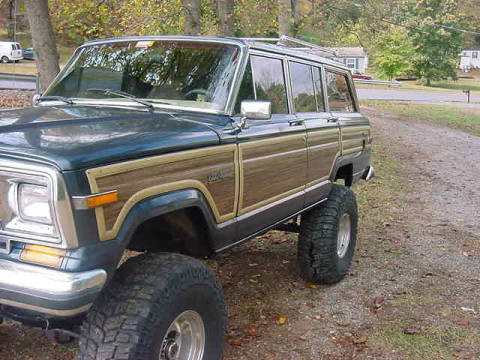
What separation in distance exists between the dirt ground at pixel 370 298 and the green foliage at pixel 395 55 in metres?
48.5

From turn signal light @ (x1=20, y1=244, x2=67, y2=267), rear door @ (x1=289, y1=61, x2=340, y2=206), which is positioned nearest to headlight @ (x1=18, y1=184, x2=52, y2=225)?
turn signal light @ (x1=20, y1=244, x2=67, y2=267)

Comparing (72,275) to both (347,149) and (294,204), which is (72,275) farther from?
(347,149)

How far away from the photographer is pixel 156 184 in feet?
8.84

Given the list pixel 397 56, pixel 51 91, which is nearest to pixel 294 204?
pixel 51 91

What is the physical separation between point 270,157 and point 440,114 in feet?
77.6

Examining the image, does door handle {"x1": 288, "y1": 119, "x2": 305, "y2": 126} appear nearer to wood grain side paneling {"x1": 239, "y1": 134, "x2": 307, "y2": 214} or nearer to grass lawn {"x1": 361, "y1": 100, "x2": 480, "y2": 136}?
wood grain side paneling {"x1": 239, "y1": 134, "x2": 307, "y2": 214}

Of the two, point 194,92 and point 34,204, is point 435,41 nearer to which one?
point 194,92

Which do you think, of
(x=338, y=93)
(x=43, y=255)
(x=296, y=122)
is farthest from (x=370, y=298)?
(x=43, y=255)

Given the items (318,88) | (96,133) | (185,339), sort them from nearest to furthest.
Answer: (96,133) < (185,339) < (318,88)

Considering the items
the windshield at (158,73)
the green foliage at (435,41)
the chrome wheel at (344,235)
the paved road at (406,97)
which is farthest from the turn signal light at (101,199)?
the green foliage at (435,41)

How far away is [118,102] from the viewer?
3689 millimetres

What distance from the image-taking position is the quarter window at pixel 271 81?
13.1 ft

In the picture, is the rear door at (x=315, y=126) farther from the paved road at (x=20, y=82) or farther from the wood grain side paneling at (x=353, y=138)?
the paved road at (x=20, y=82)

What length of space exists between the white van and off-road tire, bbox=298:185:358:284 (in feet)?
132
